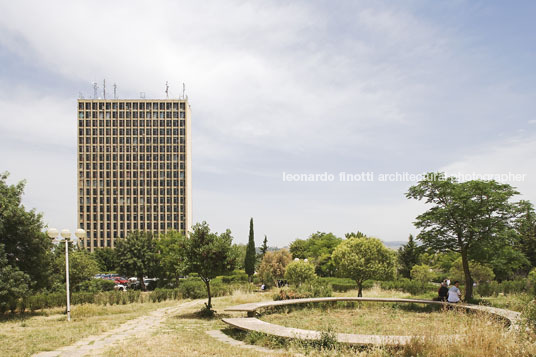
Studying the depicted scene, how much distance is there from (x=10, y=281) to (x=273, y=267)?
2712 cm

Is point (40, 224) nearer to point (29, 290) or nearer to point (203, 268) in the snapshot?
point (29, 290)

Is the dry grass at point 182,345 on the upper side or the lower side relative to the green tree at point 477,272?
upper

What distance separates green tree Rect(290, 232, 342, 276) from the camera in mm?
54716

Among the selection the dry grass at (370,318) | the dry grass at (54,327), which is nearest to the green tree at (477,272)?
the dry grass at (370,318)

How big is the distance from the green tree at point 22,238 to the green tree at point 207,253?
23.1 ft

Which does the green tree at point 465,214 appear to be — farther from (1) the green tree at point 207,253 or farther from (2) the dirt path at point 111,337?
(2) the dirt path at point 111,337

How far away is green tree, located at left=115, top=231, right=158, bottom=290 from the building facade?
6301 cm

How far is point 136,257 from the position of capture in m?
39.5

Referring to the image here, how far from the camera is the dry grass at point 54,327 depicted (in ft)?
36.1

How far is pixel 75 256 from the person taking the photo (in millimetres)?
28375

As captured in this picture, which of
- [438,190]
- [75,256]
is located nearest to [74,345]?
[438,190]

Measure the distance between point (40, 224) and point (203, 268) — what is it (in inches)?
332

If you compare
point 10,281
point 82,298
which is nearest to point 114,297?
point 82,298

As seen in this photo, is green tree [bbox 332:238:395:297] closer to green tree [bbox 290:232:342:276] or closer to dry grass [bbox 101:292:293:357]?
dry grass [bbox 101:292:293:357]
